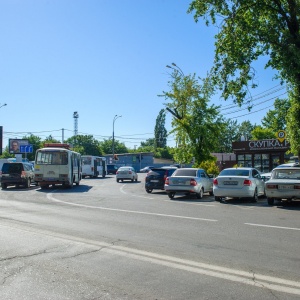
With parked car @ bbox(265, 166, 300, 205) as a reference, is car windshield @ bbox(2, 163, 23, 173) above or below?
above

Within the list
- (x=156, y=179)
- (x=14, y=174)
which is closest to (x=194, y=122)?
(x=156, y=179)

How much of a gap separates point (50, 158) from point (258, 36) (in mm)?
15626

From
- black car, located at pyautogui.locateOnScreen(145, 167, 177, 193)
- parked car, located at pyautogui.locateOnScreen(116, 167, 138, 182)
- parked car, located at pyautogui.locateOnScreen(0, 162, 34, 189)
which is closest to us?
black car, located at pyautogui.locateOnScreen(145, 167, 177, 193)

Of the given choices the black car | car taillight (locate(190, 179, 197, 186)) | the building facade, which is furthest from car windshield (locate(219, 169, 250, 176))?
the building facade

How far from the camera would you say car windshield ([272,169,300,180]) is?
1599cm

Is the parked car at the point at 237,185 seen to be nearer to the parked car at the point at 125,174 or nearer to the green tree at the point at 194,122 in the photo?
the green tree at the point at 194,122

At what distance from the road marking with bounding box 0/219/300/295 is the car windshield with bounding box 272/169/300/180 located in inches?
395

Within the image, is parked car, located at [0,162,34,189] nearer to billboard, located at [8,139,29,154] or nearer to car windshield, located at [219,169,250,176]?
car windshield, located at [219,169,250,176]

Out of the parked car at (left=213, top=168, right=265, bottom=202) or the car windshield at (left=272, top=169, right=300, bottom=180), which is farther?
the parked car at (left=213, top=168, right=265, bottom=202)

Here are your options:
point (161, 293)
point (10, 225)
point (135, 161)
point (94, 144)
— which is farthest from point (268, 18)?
point (94, 144)

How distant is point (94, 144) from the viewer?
127 meters

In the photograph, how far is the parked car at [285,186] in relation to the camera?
15.1 metres

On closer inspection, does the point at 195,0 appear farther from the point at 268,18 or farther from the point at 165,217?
the point at 165,217

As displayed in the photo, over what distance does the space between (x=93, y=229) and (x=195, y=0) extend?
1400 cm
